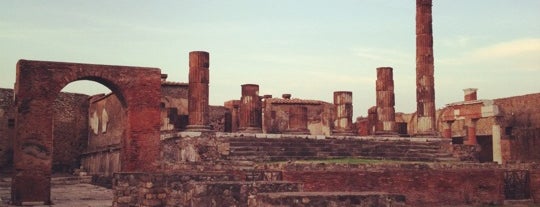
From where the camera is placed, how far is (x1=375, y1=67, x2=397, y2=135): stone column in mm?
21663

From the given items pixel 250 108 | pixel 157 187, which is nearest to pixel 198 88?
pixel 250 108

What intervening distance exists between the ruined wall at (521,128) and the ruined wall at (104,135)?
15.0m

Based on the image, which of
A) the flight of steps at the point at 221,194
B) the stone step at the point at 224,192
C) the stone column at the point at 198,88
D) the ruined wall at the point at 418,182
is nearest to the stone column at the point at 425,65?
the ruined wall at the point at 418,182

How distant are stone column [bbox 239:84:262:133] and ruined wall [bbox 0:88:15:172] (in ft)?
36.5

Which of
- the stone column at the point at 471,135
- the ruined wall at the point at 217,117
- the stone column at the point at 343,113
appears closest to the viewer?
the stone column at the point at 343,113

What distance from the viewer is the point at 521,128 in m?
25.0

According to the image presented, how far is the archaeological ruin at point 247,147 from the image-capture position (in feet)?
33.4

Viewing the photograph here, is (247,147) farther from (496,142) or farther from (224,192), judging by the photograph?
(496,142)

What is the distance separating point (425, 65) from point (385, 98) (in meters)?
1.88

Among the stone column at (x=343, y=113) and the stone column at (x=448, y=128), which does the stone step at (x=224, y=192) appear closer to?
the stone column at (x=343, y=113)

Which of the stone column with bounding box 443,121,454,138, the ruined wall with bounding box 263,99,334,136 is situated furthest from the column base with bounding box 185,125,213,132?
the ruined wall with bounding box 263,99,334,136

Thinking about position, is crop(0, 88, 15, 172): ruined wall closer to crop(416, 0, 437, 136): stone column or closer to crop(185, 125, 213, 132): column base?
crop(185, 125, 213, 132): column base

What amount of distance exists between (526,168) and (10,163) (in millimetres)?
19741

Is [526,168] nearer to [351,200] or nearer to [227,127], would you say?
[227,127]
